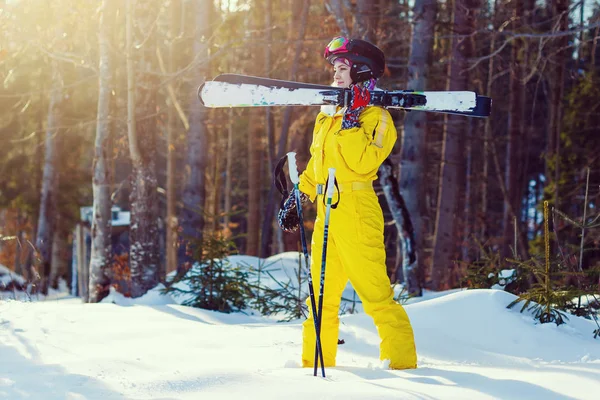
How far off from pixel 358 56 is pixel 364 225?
110cm

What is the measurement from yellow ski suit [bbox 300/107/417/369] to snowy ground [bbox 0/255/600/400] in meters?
0.25

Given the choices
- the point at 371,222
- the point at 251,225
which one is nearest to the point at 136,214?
the point at 371,222

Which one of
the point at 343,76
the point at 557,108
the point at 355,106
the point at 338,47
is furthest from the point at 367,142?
the point at 557,108

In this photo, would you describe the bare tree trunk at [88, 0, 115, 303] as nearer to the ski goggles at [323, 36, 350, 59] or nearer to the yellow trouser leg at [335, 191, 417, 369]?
the ski goggles at [323, 36, 350, 59]

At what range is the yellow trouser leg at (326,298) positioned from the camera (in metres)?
4.92

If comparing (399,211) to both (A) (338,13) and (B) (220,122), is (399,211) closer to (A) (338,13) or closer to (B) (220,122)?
(A) (338,13)

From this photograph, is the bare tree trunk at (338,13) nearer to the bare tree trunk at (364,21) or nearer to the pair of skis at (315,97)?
the bare tree trunk at (364,21)

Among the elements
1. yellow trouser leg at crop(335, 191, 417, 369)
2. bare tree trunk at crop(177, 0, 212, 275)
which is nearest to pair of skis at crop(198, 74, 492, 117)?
yellow trouser leg at crop(335, 191, 417, 369)

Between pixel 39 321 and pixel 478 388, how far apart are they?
3.67 metres

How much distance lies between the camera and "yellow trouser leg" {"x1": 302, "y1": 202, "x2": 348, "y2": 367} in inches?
194

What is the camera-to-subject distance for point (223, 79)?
5148 mm

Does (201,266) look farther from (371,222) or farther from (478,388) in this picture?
(478,388)

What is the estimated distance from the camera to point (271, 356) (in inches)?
210

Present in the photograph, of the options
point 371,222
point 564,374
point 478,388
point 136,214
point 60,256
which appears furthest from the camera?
point 60,256
